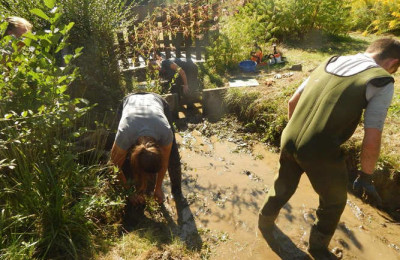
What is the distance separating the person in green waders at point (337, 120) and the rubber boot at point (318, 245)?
18 cm

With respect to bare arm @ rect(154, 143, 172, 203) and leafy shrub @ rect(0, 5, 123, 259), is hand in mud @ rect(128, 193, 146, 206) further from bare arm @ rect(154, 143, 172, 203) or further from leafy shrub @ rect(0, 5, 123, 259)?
leafy shrub @ rect(0, 5, 123, 259)

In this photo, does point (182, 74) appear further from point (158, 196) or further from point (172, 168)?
point (158, 196)

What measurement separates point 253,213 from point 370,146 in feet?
5.90

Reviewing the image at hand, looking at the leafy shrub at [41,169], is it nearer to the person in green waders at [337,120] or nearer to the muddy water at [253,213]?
the muddy water at [253,213]

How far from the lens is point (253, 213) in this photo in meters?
3.58

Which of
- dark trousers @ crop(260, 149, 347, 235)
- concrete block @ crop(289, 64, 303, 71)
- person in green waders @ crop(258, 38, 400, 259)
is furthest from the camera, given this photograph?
concrete block @ crop(289, 64, 303, 71)

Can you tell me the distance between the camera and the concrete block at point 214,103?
565cm

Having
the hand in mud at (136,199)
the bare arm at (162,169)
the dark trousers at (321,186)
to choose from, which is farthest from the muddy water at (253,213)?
the hand in mud at (136,199)

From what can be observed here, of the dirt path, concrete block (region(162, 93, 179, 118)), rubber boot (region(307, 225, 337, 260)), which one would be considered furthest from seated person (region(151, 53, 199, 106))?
rubber boot (region(307, 225, 337, 260))

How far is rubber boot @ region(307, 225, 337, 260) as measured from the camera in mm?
2854

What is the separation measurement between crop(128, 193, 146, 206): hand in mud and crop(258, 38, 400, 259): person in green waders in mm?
1515

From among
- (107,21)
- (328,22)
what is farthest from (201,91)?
(328,22)

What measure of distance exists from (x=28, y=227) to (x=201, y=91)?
4.11 metres

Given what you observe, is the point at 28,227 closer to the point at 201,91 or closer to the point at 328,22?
the point at 201,91
